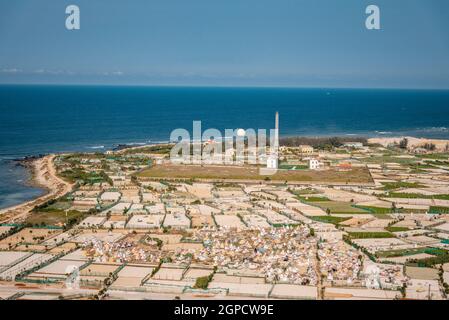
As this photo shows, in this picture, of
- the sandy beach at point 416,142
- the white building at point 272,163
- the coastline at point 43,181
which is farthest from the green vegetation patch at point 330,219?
the sandy beach at point 416,142

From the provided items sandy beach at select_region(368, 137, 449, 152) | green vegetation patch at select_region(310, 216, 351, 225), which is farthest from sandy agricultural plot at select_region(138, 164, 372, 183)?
sandy beach at select_region(368, 137, 449, 152)

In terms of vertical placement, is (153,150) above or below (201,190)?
above

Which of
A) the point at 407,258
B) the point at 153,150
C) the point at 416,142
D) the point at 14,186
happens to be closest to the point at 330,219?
the point at 407,258

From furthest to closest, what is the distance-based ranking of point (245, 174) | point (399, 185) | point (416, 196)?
point (245, 174)
point (399, 185)
point (416, 196)

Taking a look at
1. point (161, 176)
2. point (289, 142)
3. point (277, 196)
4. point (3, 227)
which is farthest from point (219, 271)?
point (289, 142)

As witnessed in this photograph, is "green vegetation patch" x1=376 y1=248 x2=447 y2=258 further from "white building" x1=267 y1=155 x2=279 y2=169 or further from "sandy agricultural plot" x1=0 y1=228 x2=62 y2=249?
"white building" x1=267 y1=155 x2=279 y2=169
